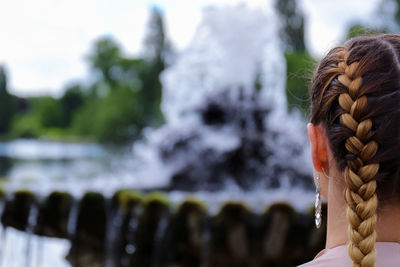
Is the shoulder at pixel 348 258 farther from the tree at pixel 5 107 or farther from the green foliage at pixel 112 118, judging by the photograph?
the tree at pixel 5 107

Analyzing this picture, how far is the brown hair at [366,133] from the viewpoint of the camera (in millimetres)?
880

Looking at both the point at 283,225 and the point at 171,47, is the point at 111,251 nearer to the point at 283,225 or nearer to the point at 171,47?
the point at 283,225

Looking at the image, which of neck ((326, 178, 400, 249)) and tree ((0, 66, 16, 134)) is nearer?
neck ((326, 178, 400, 249))

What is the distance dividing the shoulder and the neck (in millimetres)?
19

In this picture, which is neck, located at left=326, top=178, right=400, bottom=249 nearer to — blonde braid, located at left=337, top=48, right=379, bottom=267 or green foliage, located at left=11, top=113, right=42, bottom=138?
blonde braid, located at left=337, top=48, right=379, bottom=267

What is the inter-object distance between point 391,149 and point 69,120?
154 ft

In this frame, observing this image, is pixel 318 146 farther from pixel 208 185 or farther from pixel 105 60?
pixel 105 60

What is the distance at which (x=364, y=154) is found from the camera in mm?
894

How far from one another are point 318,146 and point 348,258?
0.24 meters

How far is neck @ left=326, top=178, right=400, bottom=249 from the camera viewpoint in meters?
0.91

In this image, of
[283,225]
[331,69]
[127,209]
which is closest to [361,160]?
[331,69]

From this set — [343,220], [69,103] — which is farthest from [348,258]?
[69,103]

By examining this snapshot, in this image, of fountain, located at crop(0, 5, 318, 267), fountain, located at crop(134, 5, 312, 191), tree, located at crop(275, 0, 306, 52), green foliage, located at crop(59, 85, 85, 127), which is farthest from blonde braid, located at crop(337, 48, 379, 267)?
green foliage, located at crop(59, 85, 85, 127)

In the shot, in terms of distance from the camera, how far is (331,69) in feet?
3.22
